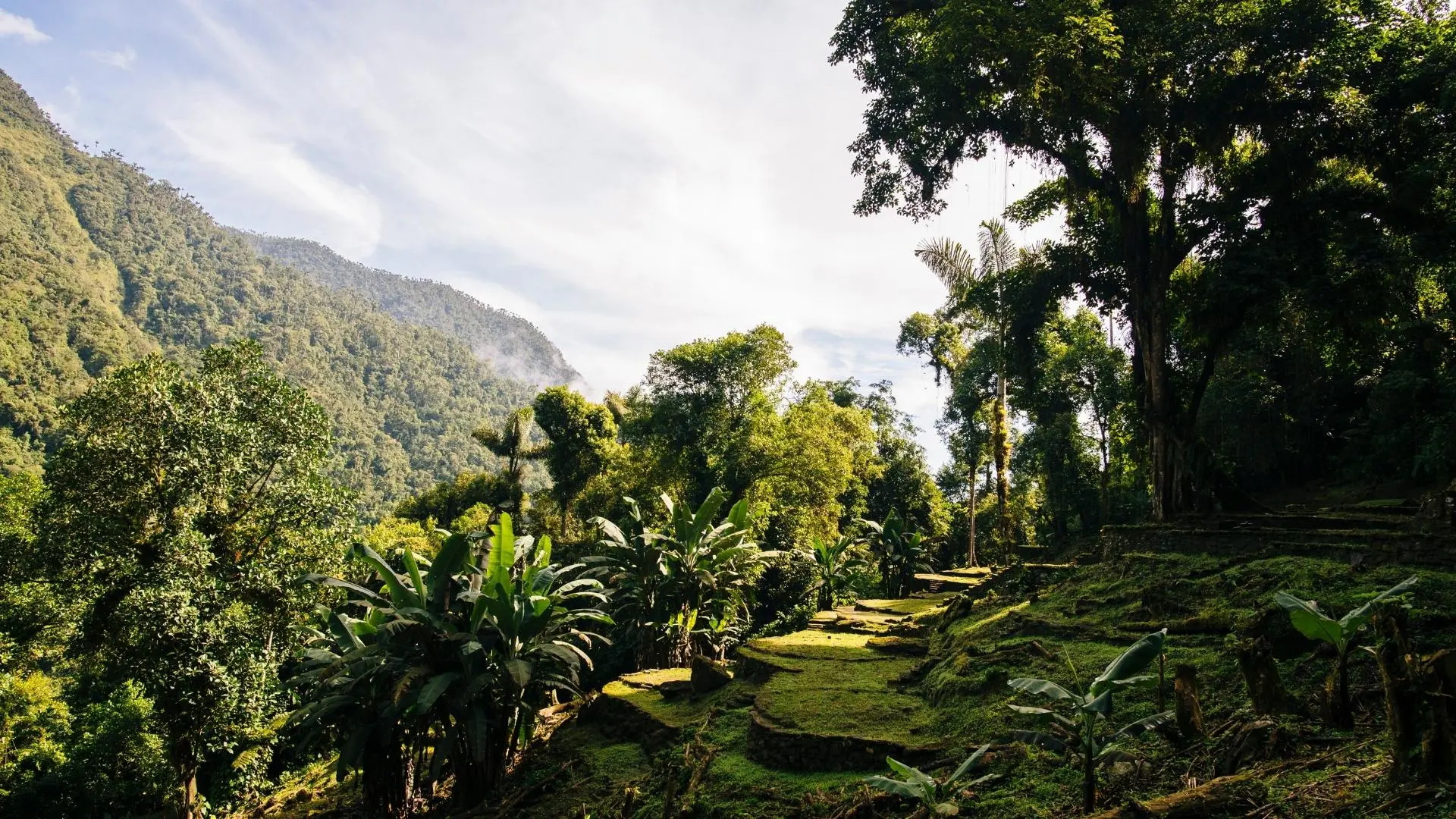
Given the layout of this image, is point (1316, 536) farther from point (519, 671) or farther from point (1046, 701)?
point (519, 671)

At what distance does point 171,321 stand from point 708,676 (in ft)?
374

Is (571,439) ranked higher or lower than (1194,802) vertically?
higher

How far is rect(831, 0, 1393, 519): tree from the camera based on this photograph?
38.0 feet

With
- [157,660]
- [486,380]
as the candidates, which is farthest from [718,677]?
[486,380]

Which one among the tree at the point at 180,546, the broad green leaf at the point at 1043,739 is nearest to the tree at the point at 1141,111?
the broad green leaf at the point at 1043,739

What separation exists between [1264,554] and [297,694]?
1309cm

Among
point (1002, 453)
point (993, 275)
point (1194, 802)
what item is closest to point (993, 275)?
point (993, 275)

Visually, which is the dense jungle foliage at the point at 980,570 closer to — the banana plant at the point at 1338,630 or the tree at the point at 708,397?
the banana plant at the point at 1338,630

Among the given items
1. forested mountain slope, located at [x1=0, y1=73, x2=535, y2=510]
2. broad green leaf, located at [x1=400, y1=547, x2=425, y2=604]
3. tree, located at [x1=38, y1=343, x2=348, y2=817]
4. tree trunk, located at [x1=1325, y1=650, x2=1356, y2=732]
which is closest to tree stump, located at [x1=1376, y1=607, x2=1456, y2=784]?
tree trunk, located at [x1=1325, y1=650, x2=1356, y2=732]

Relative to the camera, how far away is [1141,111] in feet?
42.8

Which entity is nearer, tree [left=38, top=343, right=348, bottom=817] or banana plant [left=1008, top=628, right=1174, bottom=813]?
banana plant [left=1008, top=628, right=1174, bottom=813]

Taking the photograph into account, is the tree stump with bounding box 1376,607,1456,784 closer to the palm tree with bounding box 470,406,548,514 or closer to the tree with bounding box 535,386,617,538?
the tree with bounding box 535,386,617,538

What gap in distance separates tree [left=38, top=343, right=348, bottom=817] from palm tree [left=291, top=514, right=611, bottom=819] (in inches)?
140

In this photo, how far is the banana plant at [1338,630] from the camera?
3.75m
